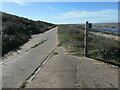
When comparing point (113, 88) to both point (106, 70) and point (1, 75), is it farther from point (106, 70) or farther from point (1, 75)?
point (1, 75)

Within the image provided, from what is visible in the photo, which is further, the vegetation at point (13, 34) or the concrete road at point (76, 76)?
the vegetation at point (13, 34)

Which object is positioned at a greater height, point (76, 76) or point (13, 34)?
point (13, 34)

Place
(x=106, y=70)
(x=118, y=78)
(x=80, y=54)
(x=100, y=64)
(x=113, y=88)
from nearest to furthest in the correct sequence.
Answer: (x=113, y=88)
(x=118, y=78)
(x=106, y=70)
(x=100, y=64)
(x=80, y=54)

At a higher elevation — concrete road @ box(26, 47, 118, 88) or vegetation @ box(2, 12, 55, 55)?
vegetation @ box(2, 12, 55, 55)

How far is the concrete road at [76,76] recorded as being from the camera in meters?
5.81

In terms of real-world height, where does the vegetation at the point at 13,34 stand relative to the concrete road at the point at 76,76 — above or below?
above

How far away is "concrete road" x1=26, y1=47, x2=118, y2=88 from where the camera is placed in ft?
19.1

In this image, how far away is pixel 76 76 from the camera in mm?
6617

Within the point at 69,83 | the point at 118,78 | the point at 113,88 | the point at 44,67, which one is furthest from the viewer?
the point at 44,67

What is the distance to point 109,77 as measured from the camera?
258 inches

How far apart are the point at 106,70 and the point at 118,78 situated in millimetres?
1033

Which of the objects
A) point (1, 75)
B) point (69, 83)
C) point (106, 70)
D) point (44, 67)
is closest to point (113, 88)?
point (69, 83)

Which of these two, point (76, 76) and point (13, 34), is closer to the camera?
point (76, 76)

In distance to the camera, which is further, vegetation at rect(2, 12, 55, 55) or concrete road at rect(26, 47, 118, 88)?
vegetation at rect(2, 12, 55, 55)
